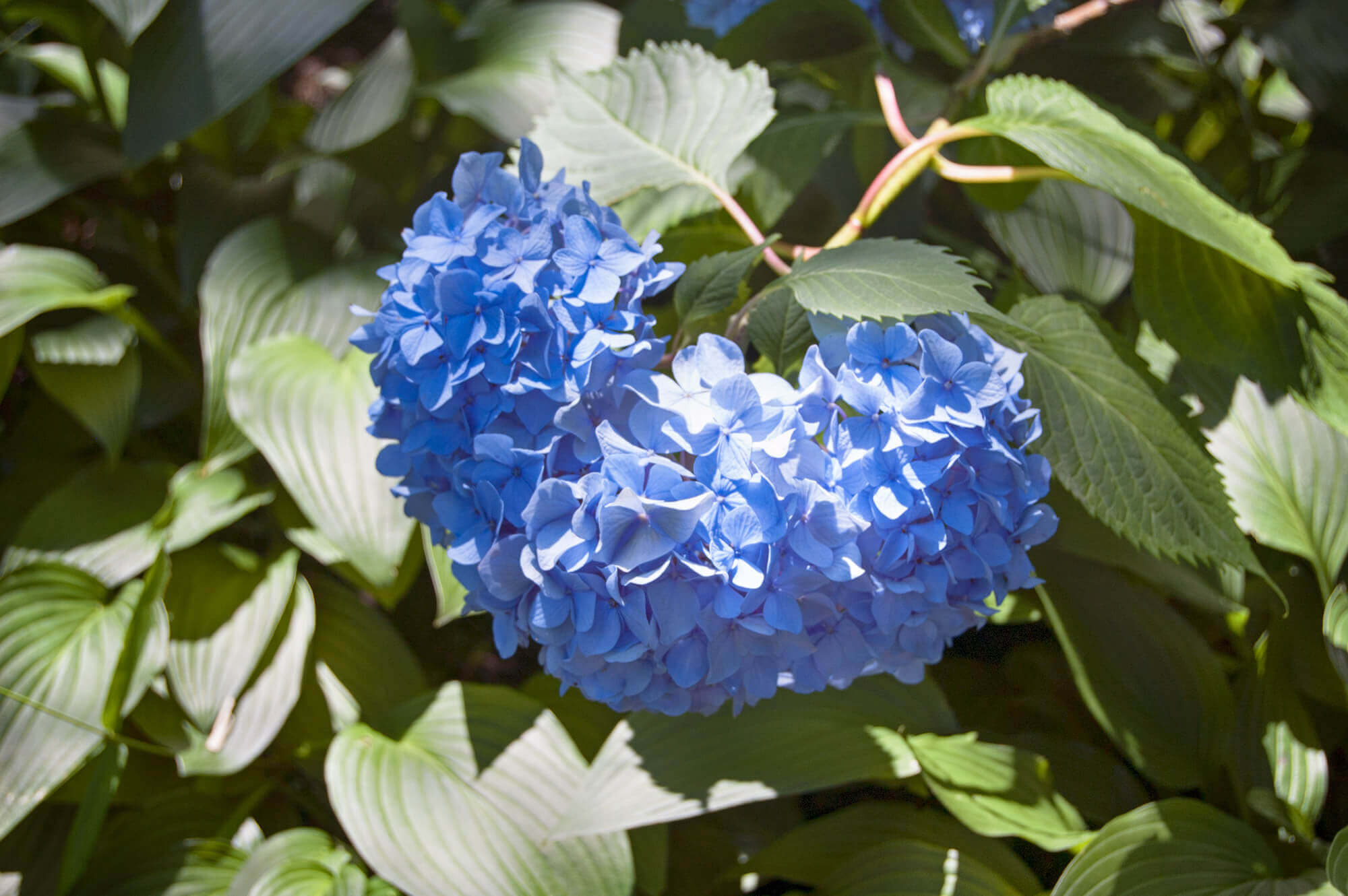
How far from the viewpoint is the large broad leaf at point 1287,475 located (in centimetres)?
87

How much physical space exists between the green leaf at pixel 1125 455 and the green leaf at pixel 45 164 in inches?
49.9

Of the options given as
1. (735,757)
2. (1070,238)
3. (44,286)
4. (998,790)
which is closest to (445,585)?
(735,757)

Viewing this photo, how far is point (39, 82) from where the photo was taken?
1.59 m

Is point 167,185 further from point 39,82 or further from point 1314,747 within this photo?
point 1314,747

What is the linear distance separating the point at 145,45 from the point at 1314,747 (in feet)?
5.23

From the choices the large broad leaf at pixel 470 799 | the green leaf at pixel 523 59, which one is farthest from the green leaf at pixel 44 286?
the large broad leaf at pixel 470 799

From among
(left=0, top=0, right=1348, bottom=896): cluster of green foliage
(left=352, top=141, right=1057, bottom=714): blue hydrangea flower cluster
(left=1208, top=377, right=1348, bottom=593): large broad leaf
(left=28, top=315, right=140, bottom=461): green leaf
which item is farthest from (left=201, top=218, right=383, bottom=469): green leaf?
(left=1208, top=377, right=1348, bottom=593): large broad leaf

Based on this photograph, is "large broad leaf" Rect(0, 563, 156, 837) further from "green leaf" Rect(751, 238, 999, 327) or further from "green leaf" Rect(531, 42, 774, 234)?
"green leaf" Rect(751, 238, 999, 327)

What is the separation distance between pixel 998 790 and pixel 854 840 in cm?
17

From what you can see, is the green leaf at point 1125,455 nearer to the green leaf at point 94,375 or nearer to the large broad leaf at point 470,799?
the large broad leaf at point 470,799

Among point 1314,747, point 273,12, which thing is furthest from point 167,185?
point 1314,747

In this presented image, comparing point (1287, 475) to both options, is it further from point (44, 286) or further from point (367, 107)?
point (44, 286)

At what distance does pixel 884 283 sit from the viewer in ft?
1.98

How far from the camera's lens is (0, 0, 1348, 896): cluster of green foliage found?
0.78 m
